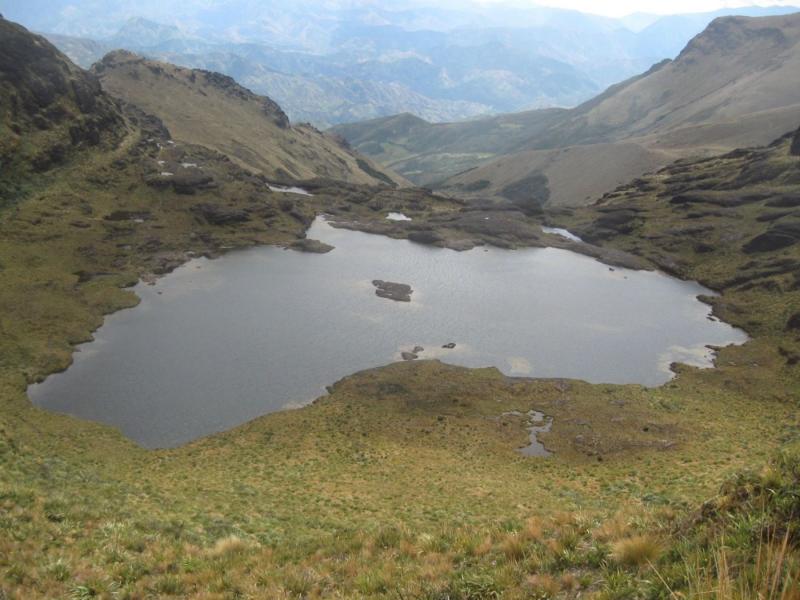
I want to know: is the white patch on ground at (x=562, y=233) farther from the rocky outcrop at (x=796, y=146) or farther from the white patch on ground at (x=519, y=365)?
the white patch on ground at (x=519, y=365)

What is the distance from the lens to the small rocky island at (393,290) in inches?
3776

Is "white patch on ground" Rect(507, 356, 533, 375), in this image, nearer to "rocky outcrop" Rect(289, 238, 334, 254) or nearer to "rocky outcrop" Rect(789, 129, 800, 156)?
"rocky outcrop" Rect(289, 238, 334, 254)

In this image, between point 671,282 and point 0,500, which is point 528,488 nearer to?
point 0,500

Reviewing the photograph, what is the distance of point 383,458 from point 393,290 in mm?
53279

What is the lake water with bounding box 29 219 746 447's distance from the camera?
60156mm

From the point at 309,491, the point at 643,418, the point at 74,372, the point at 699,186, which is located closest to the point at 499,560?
the point at 309,491

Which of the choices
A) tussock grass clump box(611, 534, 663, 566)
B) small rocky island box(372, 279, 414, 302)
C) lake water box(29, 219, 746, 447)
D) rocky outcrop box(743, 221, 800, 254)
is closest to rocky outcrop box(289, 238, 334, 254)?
lake water box(29, 219, 746, 447)

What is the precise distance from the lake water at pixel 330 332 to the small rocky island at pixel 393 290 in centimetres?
175

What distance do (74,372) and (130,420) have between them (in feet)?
48.1

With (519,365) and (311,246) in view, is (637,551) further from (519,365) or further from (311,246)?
(311,246)

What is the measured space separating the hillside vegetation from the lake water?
4.14 metres

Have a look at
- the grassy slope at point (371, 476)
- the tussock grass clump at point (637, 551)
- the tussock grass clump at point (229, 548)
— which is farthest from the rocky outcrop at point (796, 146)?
the tussock grass clump at point (229, 548)

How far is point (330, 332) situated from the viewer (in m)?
80.1

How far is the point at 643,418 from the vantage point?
186 feet
